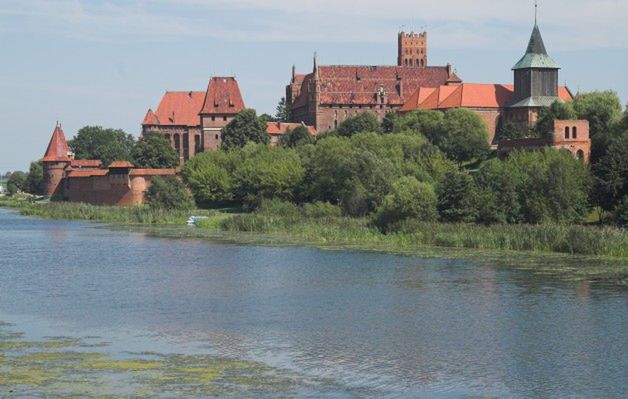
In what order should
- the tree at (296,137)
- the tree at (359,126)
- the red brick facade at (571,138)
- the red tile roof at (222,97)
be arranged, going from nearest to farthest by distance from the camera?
the red brick facade at (571,138)
the tree at (359,126)
the tree at (296,137)
the red tile roof at (222,97)

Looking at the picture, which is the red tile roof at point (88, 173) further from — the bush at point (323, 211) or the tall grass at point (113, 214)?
the bush at point (323, 211)

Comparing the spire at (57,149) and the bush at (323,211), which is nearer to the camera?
the bush at (323,211)

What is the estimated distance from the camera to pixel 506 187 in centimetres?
5231

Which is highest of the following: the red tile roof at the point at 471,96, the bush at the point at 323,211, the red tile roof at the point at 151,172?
the red tile roof at the point at 471,96

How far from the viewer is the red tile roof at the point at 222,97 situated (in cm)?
11906

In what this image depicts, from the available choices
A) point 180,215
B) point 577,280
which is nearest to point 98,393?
point 577,280

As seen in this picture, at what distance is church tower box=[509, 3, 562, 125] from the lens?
96625mm

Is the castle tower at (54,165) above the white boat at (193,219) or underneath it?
above

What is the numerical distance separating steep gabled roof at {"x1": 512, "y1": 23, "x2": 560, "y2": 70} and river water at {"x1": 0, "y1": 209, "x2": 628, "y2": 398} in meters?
54.9

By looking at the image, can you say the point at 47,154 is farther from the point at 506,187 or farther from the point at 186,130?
the point at 506,187

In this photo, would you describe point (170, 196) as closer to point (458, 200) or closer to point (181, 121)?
point (458, 200)

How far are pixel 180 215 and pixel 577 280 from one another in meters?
43.2

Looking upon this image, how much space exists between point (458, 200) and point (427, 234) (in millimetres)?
3289

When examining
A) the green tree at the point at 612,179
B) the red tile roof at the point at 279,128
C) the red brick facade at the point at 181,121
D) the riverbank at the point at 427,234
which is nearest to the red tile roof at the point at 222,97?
the red brick facade at the point at 181,121
